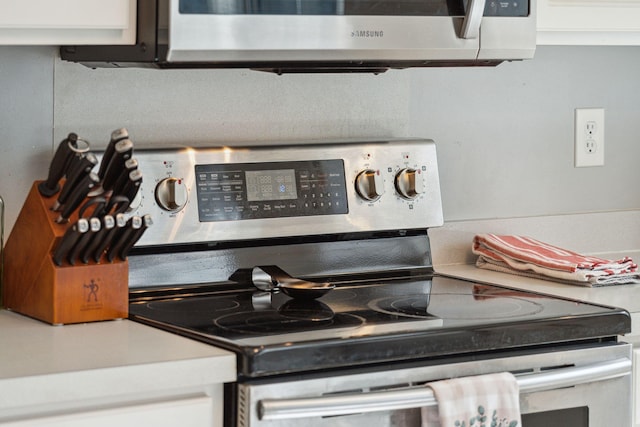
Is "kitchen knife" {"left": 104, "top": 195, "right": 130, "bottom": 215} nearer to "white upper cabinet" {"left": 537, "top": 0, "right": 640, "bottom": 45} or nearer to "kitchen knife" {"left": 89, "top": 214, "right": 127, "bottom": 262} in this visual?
"kitchen knife" {"left": 89, "top": 214, "right": 127, "bottom": 262}

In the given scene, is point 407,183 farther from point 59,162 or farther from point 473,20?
point 59,162

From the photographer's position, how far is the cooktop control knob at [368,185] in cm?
194

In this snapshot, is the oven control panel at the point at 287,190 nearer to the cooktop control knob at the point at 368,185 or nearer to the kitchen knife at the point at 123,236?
the cooktop control knob at the point at 368,185

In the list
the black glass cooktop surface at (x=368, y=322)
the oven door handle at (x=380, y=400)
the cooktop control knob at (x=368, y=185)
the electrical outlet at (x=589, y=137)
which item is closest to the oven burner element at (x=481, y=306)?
the black glass cooktop surface at (x=368, y=322)

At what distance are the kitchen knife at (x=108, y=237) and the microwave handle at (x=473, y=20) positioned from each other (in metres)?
0.65

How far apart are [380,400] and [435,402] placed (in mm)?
83

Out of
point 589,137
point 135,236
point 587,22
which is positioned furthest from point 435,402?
point 589,137

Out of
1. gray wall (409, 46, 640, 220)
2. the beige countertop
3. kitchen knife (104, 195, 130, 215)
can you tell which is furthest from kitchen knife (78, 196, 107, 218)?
gray wall (409, 46, 640, 220)

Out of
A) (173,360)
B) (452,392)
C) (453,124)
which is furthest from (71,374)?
(453,124)

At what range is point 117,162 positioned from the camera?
60.5 inches

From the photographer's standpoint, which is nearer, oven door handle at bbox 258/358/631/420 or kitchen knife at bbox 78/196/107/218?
oven door handle at bbox 258/358/631/420

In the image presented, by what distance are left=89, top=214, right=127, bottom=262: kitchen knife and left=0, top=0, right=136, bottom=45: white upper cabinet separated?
0.95 feet

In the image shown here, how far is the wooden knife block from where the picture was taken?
1.54m

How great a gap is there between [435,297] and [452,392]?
357 millimetres
